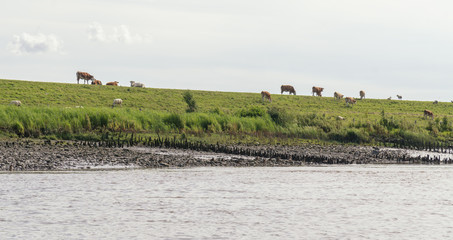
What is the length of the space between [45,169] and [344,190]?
12056 mm

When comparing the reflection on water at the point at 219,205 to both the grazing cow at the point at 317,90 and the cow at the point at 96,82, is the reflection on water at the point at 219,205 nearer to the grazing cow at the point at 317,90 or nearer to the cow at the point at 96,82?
the cow at the point at 96,82

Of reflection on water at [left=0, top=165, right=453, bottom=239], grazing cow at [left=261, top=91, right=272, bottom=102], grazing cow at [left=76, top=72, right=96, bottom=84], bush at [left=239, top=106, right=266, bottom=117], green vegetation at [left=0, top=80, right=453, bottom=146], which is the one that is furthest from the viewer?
grazing cow at [left=76, top=72, right=96, bottom=84]

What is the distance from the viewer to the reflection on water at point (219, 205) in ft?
44.7

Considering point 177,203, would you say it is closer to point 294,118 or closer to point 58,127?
point 58,127

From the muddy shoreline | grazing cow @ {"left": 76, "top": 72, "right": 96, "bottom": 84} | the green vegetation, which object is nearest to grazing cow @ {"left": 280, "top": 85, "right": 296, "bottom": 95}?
the green vegetation

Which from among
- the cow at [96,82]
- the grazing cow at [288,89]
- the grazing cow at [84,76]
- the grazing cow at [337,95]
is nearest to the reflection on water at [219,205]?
the grazing cow at [84,76]

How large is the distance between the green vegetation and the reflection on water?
14.1m

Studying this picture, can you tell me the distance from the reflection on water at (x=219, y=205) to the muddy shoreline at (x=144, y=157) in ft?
7.61

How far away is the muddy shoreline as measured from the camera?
2602cm

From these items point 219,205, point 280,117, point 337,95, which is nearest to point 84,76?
point 337,95

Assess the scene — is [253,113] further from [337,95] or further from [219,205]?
[337,95]

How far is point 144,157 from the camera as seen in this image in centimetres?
2988

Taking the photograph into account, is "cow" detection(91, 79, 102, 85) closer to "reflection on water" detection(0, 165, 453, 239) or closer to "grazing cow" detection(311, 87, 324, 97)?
"grazing cow" detection(311, 87, 324, 97)

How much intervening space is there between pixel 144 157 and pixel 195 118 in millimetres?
13897
